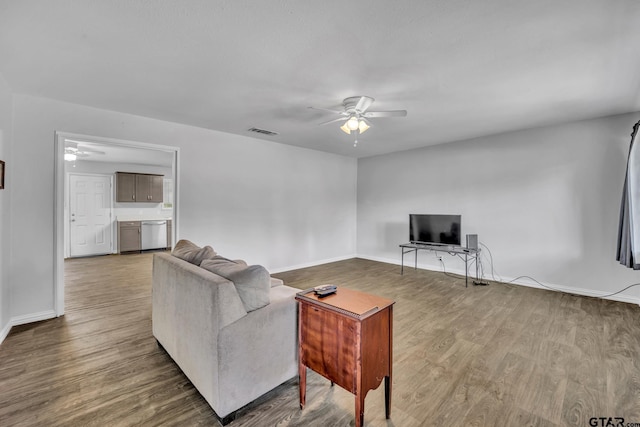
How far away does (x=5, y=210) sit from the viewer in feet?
9.50

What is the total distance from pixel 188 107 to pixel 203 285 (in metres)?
2.64

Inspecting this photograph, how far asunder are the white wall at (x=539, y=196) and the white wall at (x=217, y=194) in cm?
174

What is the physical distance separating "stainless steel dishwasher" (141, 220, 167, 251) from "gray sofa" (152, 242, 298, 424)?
6786 millimetres

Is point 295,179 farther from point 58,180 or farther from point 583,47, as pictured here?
point 583,47

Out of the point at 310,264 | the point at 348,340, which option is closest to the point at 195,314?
the point at 348,340

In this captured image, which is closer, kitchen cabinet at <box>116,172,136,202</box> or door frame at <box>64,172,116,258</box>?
door frame at <box>64,172,116,258</box>

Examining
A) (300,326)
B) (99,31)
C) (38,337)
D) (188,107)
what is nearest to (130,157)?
(188,107)

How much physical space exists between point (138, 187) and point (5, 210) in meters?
5.37

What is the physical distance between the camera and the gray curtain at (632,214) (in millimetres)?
3189

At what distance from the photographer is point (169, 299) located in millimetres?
2227

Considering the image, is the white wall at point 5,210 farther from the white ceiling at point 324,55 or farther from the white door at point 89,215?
the white door at point 89,215

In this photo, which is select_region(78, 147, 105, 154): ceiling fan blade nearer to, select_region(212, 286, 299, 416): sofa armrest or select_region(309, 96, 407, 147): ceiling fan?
select_region(309, 96, 407, 147): ceiling fan

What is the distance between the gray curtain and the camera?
3189 millimetres

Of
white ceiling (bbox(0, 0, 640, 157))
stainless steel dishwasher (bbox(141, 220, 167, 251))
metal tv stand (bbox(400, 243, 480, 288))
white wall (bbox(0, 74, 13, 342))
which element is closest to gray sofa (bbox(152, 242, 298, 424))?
white ceiling (bbox(0, 0, 640, 157))
